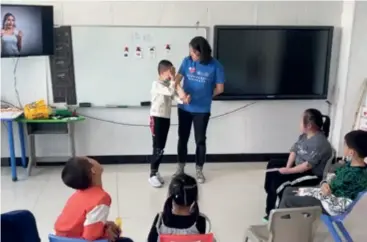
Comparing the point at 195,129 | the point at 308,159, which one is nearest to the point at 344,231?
the point at 308,159

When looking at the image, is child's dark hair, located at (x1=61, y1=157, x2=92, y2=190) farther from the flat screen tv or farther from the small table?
the flat screen tv

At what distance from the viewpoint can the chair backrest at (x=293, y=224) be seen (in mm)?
2246

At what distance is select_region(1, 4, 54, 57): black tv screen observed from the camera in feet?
13.3

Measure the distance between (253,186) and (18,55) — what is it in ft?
8.76

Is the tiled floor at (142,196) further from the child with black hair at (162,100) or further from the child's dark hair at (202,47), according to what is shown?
the child's dark hair at (202,47)

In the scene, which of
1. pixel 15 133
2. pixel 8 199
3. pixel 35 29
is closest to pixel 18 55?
pixel 35 29

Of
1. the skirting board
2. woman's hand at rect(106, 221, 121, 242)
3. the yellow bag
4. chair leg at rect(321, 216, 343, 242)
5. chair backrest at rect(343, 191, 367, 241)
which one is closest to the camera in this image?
woman's hand at rect(106, 221, 121, 242)

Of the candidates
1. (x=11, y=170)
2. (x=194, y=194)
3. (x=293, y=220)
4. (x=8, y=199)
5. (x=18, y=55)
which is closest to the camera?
(x=194, y=194)

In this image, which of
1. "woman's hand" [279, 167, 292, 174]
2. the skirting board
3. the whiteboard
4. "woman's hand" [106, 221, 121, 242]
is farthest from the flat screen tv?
"woman's hand" [106, 221, 121, 242]

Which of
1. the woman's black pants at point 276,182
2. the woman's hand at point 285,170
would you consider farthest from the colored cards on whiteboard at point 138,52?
the woman's hand at point 285,170

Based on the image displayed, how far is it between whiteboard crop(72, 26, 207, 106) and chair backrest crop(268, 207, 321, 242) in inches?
104

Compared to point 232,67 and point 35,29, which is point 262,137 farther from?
point 35,29

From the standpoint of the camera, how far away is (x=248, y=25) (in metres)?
4.50

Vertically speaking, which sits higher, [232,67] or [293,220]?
[232,67]
